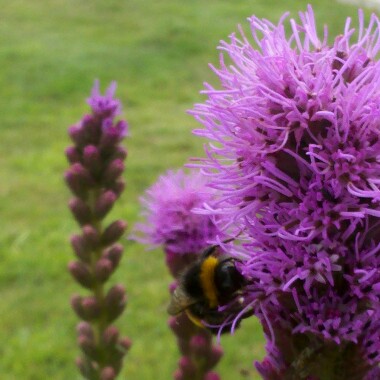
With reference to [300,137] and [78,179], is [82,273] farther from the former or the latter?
[300,137]

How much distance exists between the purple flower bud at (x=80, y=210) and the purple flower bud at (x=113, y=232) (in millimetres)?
77

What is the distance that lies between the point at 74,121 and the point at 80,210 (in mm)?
6660

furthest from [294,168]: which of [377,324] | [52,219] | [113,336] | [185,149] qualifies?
[185,149]

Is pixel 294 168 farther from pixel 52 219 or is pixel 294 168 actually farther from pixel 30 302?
pixel 52 219

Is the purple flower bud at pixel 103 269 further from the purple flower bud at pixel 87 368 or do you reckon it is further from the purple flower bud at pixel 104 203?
the purple flower bud at pixel 87 368

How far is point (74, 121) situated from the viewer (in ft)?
29.9

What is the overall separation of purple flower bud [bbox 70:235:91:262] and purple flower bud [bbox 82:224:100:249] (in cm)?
2

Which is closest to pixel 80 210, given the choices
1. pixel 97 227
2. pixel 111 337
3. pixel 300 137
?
pixel 97 227

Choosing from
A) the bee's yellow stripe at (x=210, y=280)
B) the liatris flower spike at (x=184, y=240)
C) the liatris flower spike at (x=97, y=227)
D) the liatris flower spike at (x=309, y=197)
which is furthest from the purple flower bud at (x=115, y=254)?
the liatris flower spike at (x=309, y=197)

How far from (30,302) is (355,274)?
4717 mm

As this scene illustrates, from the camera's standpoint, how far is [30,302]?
5.77 m

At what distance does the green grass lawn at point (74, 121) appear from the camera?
17.2ft

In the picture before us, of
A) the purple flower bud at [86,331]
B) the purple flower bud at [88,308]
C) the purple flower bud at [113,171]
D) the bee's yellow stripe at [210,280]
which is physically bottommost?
the purple flower bud at [86,331]

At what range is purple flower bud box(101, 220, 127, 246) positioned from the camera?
259 centimetres
